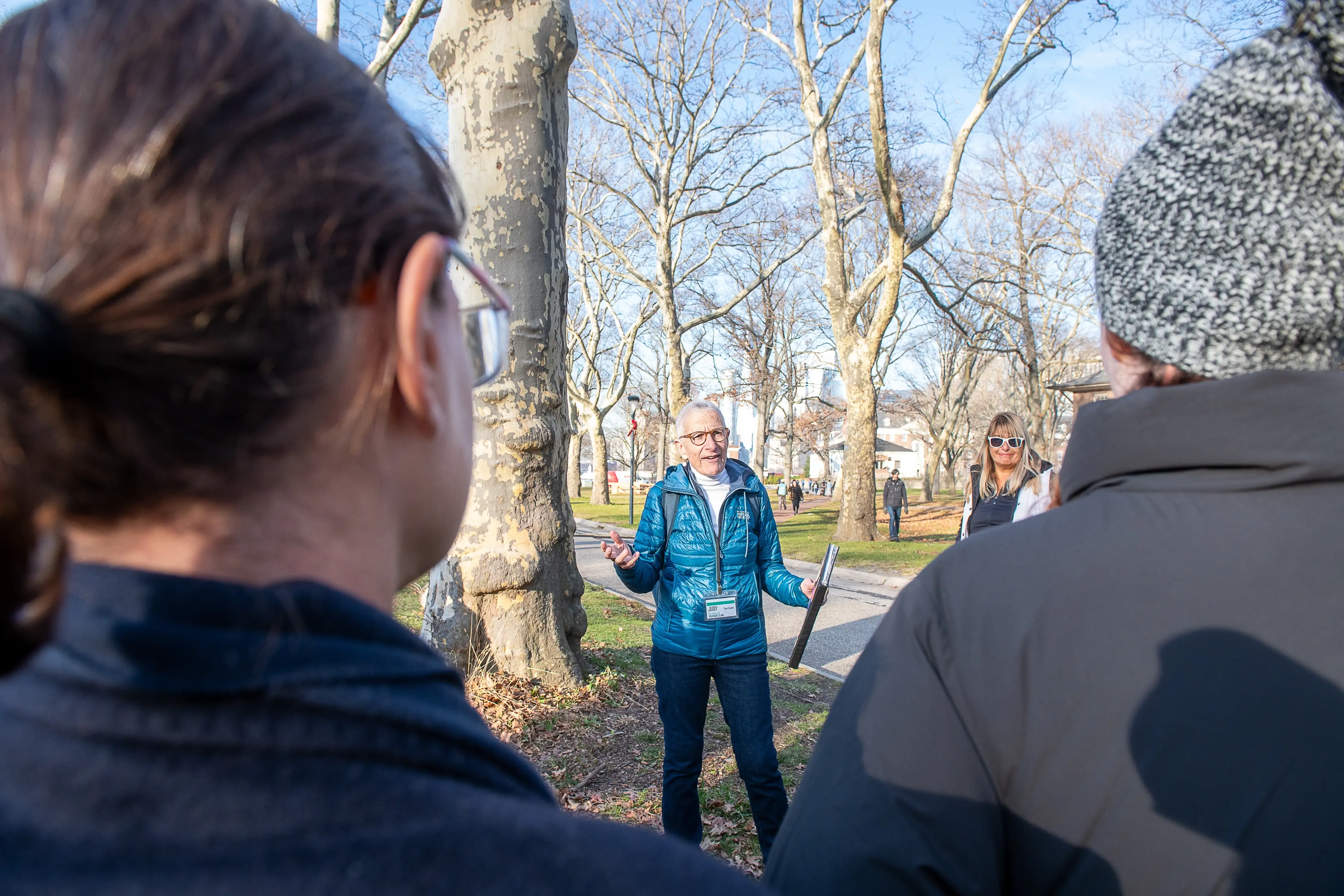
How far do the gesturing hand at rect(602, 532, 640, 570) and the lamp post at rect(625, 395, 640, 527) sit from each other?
686 inches

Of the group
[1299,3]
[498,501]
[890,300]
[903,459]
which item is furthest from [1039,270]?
[903,459]

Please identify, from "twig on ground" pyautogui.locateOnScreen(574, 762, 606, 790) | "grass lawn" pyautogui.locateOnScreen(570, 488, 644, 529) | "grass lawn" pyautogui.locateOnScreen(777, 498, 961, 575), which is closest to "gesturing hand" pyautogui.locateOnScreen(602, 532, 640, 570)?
"twig on ground" pyautogui.locateOnScreen(574, 762, 606, 790)

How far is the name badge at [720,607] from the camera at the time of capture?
3.96 meters

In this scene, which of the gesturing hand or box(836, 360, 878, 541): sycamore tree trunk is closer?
the gesturing hand

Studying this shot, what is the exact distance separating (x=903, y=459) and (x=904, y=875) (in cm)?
11843

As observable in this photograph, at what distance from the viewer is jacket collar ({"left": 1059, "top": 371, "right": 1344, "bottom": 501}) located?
3.58 feet

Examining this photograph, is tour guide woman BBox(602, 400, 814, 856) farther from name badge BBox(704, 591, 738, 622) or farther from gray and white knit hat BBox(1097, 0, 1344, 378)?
gray and white knit hat BBox(1097, 0, 1344, 378)

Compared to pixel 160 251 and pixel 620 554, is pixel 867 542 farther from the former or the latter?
pixel 160 251

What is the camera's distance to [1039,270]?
26000 mm

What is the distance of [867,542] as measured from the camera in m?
17.9

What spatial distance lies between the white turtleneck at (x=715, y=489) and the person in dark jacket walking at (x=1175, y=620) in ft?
9.68

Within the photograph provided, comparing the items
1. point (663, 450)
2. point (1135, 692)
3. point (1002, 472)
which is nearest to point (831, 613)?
point (1002, 472)

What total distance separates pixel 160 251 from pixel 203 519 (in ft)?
0.73

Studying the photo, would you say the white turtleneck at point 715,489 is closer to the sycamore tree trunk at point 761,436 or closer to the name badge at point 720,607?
the name badge at point 720,607
